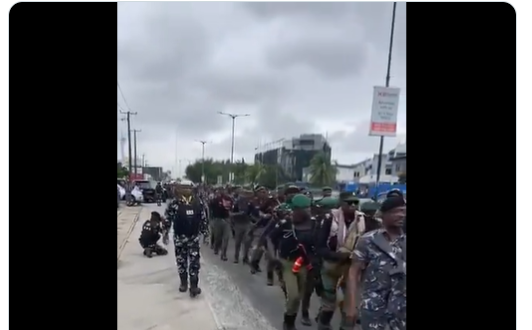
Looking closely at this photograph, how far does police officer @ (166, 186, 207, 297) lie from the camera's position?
238 cm

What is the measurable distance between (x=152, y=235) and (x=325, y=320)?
1.02m

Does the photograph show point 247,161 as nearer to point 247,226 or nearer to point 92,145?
point 247,226

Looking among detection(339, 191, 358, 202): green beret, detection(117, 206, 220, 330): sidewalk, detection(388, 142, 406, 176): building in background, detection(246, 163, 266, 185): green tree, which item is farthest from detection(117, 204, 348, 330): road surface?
detection(388, 142, 406, 176): building in background

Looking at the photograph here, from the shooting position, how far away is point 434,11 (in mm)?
2133

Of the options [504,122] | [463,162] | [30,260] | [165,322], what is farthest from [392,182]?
[30,260]

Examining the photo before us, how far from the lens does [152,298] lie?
224cm

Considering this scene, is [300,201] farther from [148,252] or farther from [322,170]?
[148,252]

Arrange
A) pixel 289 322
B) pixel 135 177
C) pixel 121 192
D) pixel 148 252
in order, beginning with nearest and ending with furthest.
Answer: pixel 121 192 → pixel 135 177 → pixel 148 252 → pixel 289 322

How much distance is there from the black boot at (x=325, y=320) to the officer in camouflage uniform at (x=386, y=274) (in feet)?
1.22

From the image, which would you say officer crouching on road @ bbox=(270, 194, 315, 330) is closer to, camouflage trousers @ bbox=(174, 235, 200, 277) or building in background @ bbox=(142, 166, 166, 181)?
camouflage trousers @ bbox=(174, 235, 200, 277)

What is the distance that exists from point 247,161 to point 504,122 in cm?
115

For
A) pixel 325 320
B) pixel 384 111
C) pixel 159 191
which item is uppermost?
pixel 384 111

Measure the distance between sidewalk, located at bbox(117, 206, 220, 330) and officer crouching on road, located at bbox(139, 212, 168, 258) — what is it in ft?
0.10

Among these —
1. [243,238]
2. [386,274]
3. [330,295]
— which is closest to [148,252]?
[243,238]
